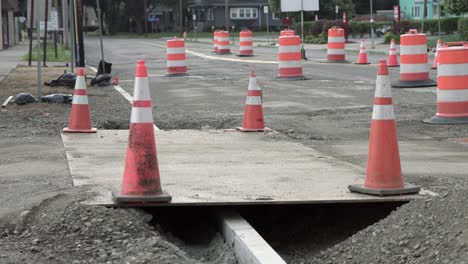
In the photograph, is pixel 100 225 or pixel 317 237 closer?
pixel 100 225

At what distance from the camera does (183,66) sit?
22.0 metres

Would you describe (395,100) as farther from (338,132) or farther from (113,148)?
(113,148)

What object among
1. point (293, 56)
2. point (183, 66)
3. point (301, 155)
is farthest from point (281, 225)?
point (183, 66)

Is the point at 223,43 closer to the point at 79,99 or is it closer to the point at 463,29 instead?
the point at 463,29

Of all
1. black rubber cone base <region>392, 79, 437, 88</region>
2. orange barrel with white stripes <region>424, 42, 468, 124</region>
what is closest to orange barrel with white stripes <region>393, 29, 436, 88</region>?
black rubber cone base <region>392, 79, 437, 88</region>

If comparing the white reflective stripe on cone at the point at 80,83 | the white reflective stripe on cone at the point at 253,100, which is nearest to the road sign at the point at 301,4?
the white reflective stripe on cone at the point at 253,100

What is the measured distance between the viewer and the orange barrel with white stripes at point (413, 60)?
51.1 ft

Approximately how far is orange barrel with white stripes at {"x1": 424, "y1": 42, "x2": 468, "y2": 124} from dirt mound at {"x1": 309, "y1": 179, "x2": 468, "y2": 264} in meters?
5.71

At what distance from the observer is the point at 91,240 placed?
5.35 meters

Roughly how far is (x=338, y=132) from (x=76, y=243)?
5993mm

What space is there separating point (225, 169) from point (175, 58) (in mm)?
14379

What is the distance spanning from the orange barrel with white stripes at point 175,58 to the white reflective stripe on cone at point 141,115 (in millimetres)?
15621

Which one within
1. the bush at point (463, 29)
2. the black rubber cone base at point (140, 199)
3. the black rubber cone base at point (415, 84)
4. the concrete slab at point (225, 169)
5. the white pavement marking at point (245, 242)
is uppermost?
the bush at point (463, 29)

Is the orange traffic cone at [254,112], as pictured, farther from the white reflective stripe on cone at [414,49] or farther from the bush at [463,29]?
the bush at [463,29]
